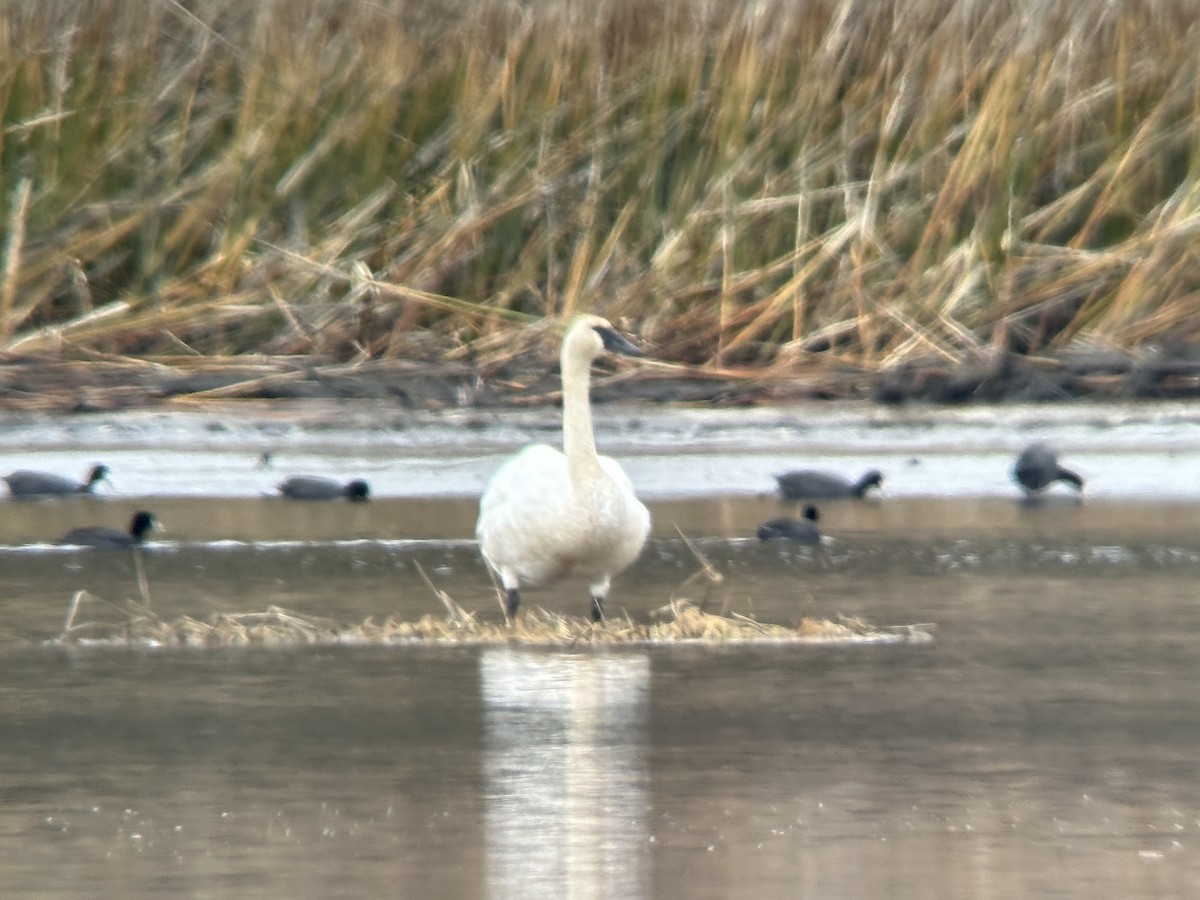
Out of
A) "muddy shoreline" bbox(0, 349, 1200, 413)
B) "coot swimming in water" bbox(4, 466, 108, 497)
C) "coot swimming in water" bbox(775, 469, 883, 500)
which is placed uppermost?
"muddy shoreline" bbox(0, 349, 1200, 413)

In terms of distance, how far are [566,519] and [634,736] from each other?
6.67 ft

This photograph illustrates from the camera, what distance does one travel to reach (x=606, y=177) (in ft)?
51.1

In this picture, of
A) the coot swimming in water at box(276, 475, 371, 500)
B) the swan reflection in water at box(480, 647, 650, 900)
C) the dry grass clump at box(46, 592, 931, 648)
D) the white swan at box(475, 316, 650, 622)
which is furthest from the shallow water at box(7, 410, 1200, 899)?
the coot swimming in water at box(276, 475, 371, 500)

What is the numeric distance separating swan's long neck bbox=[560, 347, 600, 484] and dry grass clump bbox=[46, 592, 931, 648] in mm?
501

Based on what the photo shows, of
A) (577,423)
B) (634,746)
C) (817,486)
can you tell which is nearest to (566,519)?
(577,423)

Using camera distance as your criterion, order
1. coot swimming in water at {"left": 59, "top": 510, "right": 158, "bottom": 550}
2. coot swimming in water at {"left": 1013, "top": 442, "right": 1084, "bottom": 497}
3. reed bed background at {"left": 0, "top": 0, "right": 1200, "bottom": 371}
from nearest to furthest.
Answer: coot swimming in water at {"left": 59, "top": 510, "right": 158, "bottom": 550}, coot swimming in water at {"left": 1013, "top": 442, "right": 1084, "bottom": 497}, reed bed background at {"left": 0, "top": 0, "right": 1200, "bottom": 371}

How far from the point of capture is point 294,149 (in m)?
15.7

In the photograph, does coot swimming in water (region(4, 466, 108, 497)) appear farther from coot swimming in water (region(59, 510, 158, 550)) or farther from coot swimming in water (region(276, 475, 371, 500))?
coot swimming in water (region(59, 510, 158, 550))

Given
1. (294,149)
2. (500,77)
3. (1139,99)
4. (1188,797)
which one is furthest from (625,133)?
(1188,797)

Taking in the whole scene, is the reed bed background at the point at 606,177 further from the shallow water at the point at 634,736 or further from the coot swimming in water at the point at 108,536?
the shallow water at the point at 634,736

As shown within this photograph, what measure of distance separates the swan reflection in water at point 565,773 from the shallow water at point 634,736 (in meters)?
0.01

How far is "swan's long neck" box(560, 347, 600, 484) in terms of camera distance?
27.6 feet

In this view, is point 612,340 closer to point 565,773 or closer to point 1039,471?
point 1039,471

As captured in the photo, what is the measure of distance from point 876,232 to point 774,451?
236 cm
